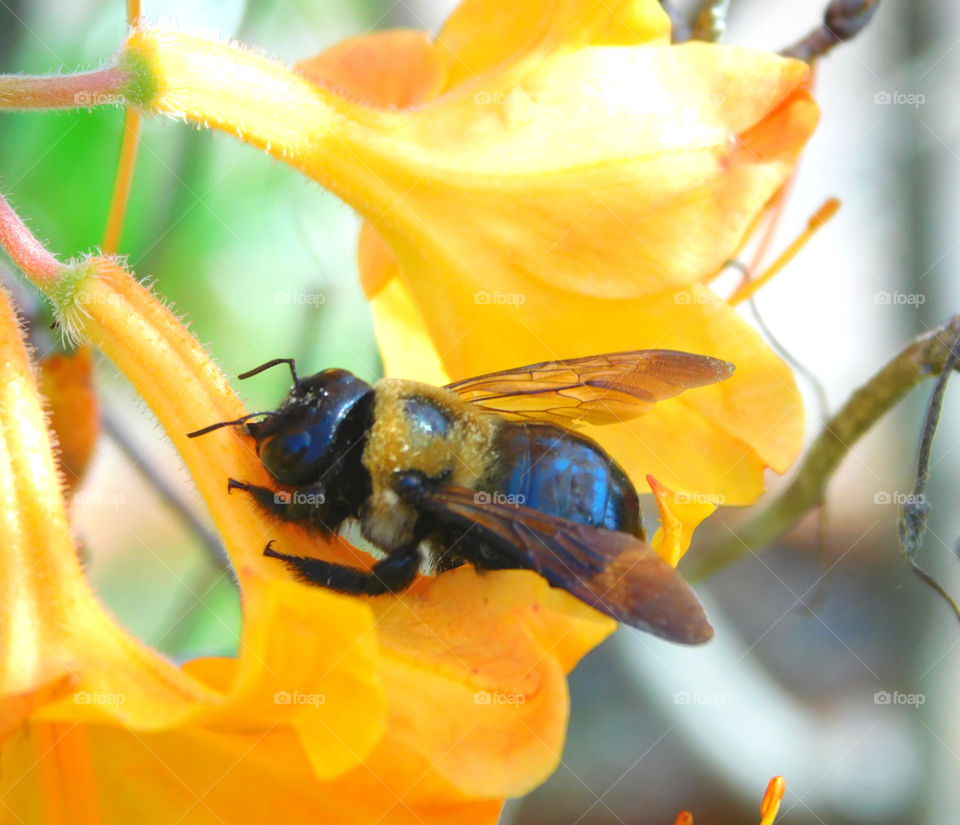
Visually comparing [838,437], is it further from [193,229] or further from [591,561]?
[193,229]

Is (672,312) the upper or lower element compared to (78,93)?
lower

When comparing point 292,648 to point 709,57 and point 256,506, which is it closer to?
point 256,506

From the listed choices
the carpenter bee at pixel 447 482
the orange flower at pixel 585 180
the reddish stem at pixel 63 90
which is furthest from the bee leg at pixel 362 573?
the reddish stem at pixel 63 90

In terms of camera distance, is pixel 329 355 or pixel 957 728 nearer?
pixel 329 355

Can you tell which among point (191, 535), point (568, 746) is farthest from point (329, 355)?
point (568, 746)

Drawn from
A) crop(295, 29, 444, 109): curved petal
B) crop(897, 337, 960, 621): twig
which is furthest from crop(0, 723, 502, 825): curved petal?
crop(295, 29, 444, 109): curved petal

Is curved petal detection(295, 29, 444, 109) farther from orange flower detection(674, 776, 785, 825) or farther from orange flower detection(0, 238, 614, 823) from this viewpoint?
orange flower detection(674, 776, 785, 825)

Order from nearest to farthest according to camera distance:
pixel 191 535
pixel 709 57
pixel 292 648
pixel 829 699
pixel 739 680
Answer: pixel 292 648 → pixel 709 57 → pixel 191 535 → pixel 739 680 → pixel 829 699
